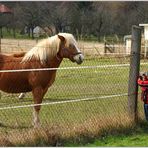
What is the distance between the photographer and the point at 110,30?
2253 inches

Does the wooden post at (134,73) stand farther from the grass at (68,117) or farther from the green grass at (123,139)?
the green grass at (123,139)

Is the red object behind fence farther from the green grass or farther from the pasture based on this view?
the green grass

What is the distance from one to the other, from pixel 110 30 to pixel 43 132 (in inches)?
2020

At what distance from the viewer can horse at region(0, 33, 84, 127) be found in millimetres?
8133

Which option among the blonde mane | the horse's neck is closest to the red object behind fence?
the blonde mane

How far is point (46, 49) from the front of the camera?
8195mm

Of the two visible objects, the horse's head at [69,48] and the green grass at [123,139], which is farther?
the horse's head at [69,48]

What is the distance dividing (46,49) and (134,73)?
5.28 ft

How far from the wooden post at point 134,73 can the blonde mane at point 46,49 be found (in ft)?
3.83

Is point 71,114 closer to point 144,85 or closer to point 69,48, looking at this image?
point 69,48

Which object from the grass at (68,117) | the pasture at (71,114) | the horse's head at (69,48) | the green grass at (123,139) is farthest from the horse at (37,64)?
the green grass at (123,139)

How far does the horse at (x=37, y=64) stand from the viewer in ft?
26.7

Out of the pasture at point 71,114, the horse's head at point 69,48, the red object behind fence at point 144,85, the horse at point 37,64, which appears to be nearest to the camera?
the pasture at point 71,114

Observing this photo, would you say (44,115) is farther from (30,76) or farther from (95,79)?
(95,79)
